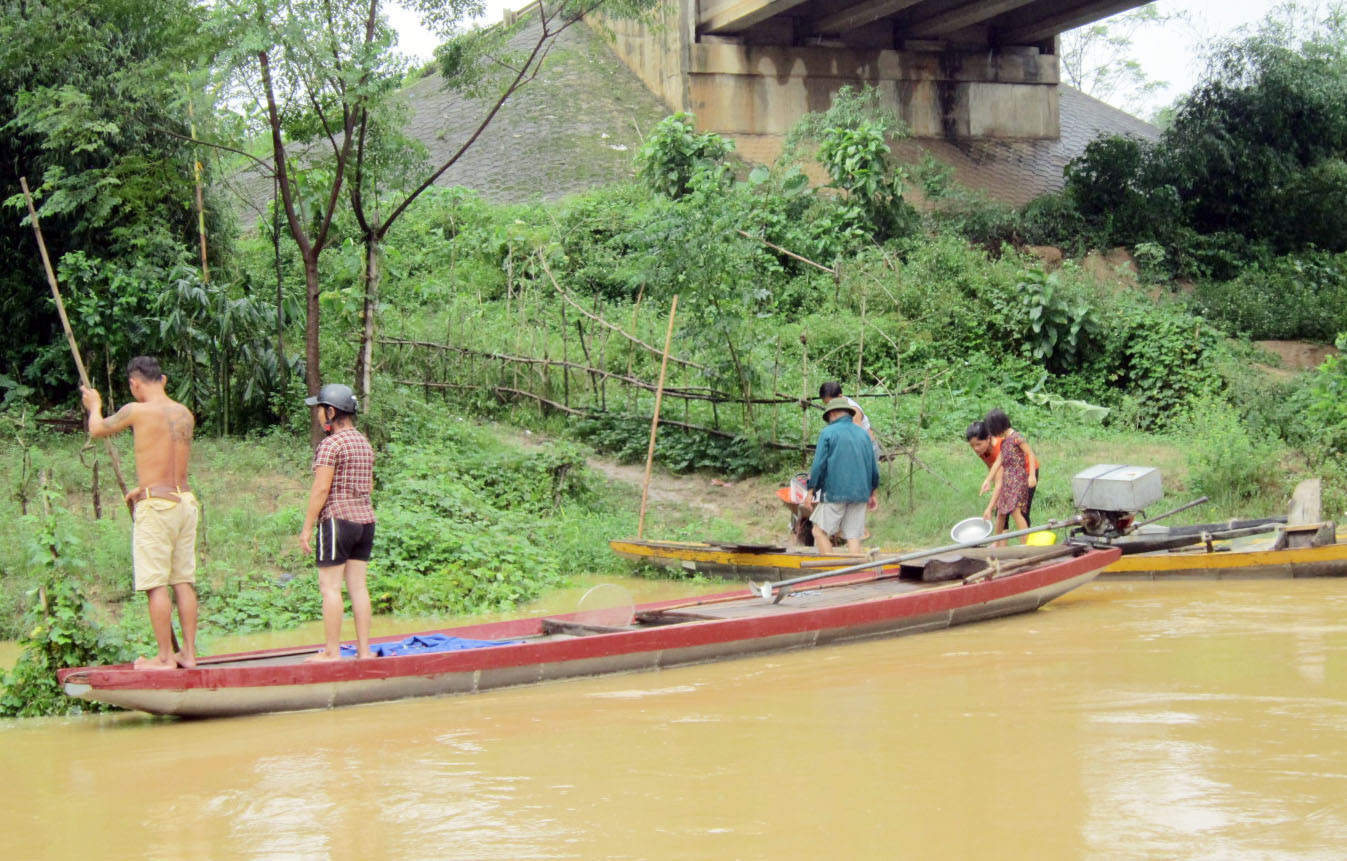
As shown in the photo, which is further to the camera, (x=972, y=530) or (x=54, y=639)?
(x=972, y=530)

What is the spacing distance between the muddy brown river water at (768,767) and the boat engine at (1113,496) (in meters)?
1.76

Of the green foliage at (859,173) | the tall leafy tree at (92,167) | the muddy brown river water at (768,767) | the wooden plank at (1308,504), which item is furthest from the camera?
the green foliage at (859,173)

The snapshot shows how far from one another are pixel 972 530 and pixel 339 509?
16.5 ft

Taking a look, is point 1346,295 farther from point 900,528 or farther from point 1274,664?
point 1274,664

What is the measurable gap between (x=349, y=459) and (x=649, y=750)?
208 cm

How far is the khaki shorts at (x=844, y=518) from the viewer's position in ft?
30.8

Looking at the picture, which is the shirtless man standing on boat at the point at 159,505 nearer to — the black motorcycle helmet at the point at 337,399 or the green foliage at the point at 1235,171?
the black motorcycle helmet at the point at 337,399

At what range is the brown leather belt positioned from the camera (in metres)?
6.05

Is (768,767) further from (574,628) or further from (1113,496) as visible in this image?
(1113,496)

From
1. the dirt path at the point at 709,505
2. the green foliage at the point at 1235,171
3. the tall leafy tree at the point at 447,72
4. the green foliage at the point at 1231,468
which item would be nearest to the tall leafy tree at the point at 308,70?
the tall leafy tree at the point at 447,72

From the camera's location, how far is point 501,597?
9.50 meters

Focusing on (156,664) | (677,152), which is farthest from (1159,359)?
(156,664)

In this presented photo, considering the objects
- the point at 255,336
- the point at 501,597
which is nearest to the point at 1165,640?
the point at 501,597

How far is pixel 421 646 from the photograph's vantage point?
270 inches
